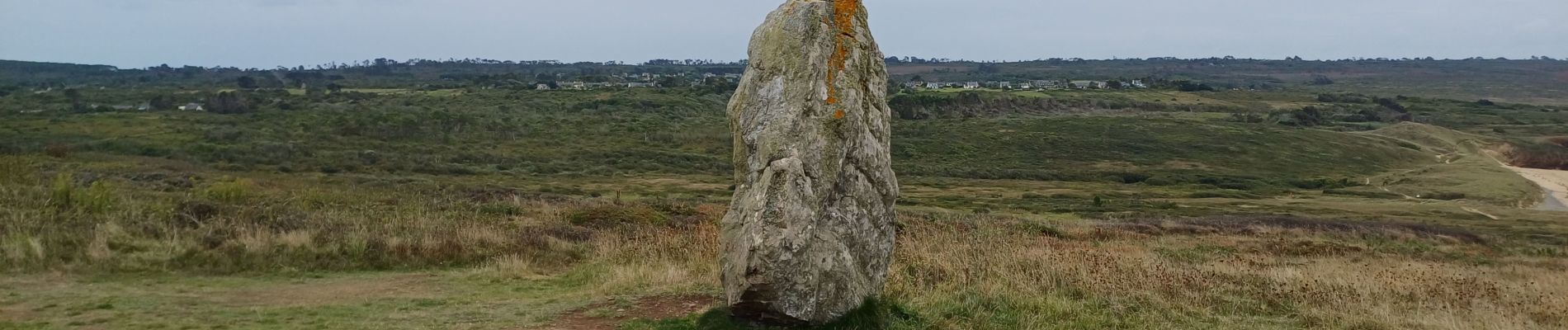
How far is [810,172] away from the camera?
26.1 ft

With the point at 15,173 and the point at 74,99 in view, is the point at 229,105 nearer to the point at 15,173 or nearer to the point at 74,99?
the point at 74,99

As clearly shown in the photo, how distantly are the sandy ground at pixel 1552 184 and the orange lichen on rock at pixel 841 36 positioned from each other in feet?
171

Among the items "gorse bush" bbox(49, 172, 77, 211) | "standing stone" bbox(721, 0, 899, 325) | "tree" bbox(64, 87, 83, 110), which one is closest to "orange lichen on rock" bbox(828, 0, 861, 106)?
"standing stone" bbox(721, 0, 899, 325)

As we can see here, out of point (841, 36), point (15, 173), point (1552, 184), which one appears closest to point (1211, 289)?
point (841, 36)

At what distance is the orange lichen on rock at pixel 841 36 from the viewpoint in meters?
8.44

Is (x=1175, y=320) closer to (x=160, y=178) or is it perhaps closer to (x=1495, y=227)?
(x=160, y=178)

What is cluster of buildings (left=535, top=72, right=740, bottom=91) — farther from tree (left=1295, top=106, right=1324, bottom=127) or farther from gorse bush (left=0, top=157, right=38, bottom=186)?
gorse bush (left=0, top=157, right=38, bottom=186)

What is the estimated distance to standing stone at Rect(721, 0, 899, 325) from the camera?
767 cm

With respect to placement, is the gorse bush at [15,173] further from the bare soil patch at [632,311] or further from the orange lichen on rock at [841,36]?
the orange lichen on rock at [841,36]

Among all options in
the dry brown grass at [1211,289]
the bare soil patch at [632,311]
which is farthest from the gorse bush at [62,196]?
the dry brown grass at [1211,289]

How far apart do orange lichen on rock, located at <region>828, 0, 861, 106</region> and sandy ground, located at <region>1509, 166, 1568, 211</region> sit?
52.2m

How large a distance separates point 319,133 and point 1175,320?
212ft

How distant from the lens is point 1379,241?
2330 cm

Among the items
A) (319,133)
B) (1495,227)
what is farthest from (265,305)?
(319,133)
